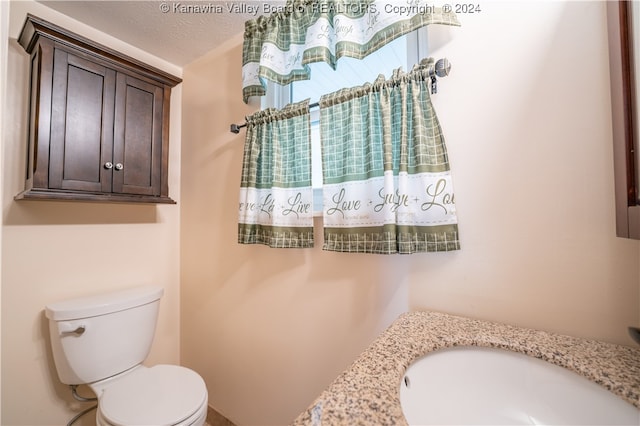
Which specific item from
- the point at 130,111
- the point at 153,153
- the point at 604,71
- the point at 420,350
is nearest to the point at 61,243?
the point at 153,153

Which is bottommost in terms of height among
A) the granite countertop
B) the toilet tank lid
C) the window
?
the toilet tank lid

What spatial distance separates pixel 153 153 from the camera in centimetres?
142

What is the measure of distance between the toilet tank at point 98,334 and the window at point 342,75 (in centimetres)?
107

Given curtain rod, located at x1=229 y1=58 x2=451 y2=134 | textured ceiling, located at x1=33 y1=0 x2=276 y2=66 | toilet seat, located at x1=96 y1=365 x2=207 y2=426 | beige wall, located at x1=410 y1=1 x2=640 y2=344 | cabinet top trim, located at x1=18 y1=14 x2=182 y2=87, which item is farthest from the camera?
textured ceiling, located at x1=33 y1=0 x2=276 y2=66

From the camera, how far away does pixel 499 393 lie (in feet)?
2.02

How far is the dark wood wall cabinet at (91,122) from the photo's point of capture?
3.56 ft

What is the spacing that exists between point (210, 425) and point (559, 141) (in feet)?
7.01

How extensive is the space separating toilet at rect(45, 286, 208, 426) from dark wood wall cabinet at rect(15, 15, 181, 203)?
52 centimetres

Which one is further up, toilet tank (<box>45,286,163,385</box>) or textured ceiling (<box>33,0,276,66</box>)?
textured ceiling (<box>33,0,276,66</box>)

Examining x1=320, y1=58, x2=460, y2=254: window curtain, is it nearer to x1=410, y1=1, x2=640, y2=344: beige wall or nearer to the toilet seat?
x1=410, y1=1, x2=640, y2=344: beige wall

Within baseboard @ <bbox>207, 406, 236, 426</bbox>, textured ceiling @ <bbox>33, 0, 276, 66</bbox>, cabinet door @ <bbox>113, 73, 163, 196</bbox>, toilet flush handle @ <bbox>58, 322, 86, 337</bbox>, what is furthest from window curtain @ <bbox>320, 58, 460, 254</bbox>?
baseboard @ <bbox>207, 406, 236, 426</bbox>

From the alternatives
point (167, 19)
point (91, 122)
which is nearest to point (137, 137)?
point (91, 122)

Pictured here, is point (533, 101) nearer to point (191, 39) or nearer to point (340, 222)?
point (340, 222)

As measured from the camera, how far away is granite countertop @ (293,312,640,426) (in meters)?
0.39
